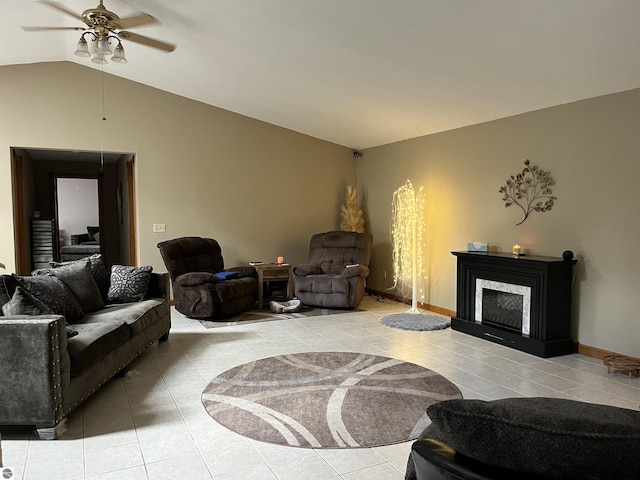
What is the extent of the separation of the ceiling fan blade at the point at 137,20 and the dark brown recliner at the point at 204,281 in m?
2.57

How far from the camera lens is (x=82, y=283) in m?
4.13

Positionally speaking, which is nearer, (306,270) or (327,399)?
(327,399)

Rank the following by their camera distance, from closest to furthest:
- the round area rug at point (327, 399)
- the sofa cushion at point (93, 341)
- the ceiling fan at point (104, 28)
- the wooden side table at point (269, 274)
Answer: the round area rug at point (327, 399)
the sofa cushion at point (93, 341)
the ceiling fan at point (104, 28)
the wooden side table at point (269, 274)

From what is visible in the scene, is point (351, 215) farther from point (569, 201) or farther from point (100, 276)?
point (100, 276)

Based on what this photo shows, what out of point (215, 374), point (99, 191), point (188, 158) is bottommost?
point (215, 374)

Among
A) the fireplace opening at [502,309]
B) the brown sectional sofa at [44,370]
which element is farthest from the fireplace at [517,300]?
the brown sectional sofa at [44,370]

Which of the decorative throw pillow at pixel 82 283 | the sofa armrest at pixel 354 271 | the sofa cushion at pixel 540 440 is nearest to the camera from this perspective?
the sofa cushion at pixel 540 440

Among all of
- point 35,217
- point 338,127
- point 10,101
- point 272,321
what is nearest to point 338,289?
point 272,321

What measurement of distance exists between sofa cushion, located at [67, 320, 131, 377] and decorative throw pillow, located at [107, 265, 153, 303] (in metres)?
0.66

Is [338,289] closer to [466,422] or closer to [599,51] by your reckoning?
[599,51]

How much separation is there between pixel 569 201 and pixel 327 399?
296 centimetres

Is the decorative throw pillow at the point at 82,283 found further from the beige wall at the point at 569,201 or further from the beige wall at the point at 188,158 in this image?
the beige wall at the point at 569,201

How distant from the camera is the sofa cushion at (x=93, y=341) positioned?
2.98 m

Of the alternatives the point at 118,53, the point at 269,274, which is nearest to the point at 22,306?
the point at 118,53
